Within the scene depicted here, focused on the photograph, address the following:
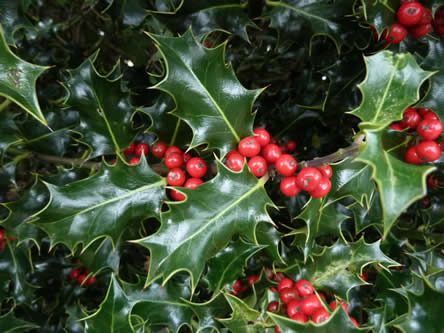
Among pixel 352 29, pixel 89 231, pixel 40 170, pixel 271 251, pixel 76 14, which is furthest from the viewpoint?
pixel 76 14

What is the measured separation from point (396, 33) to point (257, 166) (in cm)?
64

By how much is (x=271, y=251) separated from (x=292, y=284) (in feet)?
0.47

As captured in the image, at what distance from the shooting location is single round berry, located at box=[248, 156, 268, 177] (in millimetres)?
1004

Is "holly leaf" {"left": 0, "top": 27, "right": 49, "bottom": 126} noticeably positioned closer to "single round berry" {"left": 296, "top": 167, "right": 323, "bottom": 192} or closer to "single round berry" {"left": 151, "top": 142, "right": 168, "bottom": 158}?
"single round berry" {"left": 151, "top": 142, "right": 168, "bottom": 158}

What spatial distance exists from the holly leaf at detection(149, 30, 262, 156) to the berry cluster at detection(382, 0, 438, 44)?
524mm

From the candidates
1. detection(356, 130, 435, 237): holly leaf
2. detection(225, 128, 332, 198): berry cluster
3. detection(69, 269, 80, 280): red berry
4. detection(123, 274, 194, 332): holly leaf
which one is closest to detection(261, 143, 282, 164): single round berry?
detection(225, 128, 332, 198): berry cluster

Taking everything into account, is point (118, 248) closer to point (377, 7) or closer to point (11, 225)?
point (11, 225)

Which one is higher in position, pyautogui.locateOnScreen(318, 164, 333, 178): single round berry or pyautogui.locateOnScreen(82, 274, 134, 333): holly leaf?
pyautogui.locateOnScreen(318, 164, 333, 178): single round berry

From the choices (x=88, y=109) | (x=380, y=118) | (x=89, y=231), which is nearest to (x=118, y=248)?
(x=89, y=231)

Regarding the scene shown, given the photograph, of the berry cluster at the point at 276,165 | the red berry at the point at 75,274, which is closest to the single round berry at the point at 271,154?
the berry cluster at the point at 276,165

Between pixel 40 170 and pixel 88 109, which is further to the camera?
pixel 40 170

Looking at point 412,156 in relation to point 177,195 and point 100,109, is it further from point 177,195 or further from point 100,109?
point 100,109

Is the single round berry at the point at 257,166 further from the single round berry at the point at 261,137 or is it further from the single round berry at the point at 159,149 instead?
the single round berry at the point at 159,149

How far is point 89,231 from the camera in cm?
103
